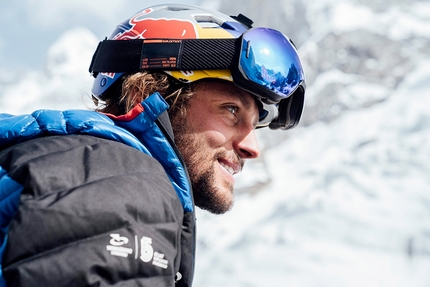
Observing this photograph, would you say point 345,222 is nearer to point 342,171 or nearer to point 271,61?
point 342,171

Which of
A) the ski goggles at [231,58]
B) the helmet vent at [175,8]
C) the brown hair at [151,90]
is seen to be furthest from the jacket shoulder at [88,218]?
the helmet vent at [175,8]

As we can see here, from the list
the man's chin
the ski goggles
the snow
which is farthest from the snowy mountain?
the ski goggles

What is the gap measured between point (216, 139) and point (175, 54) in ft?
1.47

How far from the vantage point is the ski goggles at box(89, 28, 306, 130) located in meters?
2.28

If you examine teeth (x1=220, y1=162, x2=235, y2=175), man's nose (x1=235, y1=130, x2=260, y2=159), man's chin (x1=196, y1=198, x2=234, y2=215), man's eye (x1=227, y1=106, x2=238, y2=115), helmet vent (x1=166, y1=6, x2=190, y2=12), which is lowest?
man's chin (x1=196, y1=198, x2=234, y2=215)

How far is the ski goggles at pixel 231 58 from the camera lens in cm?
228

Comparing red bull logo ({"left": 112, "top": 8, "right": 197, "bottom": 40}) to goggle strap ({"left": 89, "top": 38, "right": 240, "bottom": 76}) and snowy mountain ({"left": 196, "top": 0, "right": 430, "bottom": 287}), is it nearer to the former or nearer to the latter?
goggle strap ({"left": 89, "top": 38, "right": 240, "bottom": 76})

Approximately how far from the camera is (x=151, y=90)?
2273mm

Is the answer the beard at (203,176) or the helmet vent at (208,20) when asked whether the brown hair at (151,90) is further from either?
the helmet vent at (208,20)

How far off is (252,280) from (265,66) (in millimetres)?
21986

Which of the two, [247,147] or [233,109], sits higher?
[233,109]

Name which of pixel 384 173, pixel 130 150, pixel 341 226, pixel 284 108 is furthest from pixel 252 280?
pixel 130 150

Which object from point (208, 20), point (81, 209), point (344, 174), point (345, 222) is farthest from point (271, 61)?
point (344, 174)

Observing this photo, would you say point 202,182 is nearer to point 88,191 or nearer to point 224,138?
point 224,138
